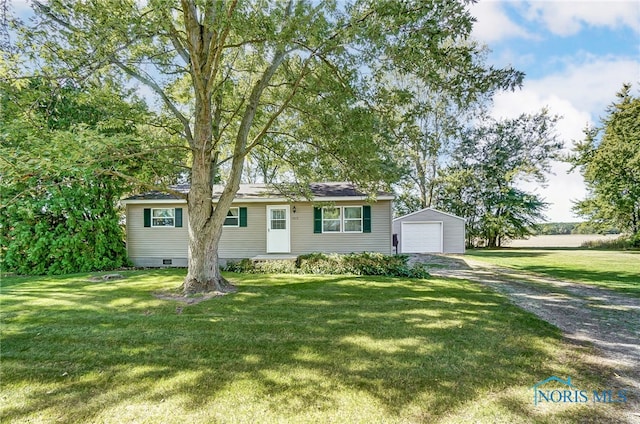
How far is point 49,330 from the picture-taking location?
4.50 metres

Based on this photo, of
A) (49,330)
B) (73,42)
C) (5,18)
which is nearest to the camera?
(49,330)

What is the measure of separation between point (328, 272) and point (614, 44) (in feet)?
29.4

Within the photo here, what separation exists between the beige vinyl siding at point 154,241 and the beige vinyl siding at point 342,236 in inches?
172

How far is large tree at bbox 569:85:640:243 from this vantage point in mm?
17422

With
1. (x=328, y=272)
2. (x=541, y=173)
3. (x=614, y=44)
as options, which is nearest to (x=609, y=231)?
(x=541, y=173)

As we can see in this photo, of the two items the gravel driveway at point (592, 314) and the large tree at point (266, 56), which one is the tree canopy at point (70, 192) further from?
the gravel driveway at point (592, 314)

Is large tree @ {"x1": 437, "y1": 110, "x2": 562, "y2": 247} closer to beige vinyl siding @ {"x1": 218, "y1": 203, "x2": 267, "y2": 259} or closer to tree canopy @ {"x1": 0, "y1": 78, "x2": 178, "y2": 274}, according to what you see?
beige vinyl siding @ {"x1": 218, "y1": 203, "x2": 267, "y2": 259}

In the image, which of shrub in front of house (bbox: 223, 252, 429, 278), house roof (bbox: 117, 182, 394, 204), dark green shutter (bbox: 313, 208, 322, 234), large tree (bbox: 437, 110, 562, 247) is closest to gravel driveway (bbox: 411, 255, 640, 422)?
shrub in front of house (bbox: 223, 252, 429, 278)

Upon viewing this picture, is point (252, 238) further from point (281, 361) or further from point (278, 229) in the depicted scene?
point (281, 361)

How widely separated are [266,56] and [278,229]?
20.3ft

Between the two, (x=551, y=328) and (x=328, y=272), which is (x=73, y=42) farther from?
(x=551, y=328)

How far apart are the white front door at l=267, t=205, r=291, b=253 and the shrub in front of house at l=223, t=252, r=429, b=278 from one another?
1673 millimetres

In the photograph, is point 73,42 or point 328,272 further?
point 328,272

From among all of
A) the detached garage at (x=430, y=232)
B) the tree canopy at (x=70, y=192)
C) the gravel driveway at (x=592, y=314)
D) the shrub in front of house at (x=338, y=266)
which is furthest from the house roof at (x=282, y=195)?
the detached garage at (x=430, y=232)
